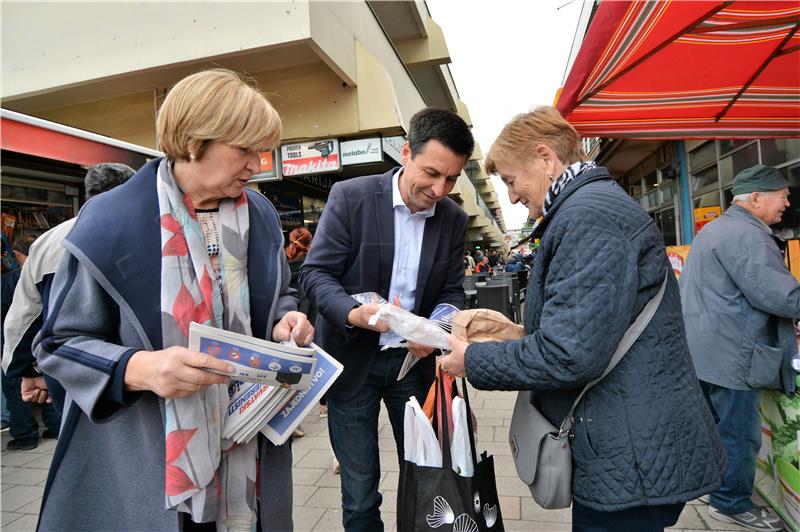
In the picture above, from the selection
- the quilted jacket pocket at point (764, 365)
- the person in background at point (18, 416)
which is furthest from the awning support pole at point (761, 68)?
the person in background at point (18, 416)

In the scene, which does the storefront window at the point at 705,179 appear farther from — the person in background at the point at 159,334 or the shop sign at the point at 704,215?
the person in background at the point at 159,334

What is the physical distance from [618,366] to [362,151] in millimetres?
8579

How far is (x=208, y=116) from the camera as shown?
52.6 inches

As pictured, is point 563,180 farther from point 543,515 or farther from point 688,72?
point 688,72

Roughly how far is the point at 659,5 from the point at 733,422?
2601 millimetres

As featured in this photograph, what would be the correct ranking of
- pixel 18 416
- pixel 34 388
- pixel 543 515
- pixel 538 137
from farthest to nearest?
pixel 18 416
pixel 543 515
pixel 34 388
pixel 538 137

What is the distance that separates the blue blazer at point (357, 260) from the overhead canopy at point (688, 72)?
157cm

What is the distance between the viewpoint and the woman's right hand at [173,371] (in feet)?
3.73

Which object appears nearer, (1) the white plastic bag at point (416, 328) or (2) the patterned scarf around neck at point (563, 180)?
(2) the patterned scarf around neck at point (563, 180)

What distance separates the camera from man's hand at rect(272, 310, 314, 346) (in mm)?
1525

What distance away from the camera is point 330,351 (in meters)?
2.20

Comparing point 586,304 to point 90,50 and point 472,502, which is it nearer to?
point 472,502

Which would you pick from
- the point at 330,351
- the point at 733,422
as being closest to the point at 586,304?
the point at 330,351

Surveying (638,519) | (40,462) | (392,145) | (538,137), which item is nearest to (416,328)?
(538,137)
